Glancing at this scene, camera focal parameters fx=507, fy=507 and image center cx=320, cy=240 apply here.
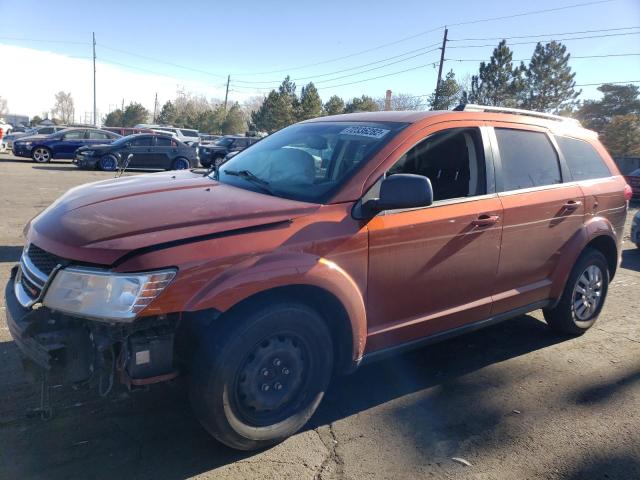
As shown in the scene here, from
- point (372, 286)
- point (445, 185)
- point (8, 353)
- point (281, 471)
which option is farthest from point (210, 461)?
point (445, 185)

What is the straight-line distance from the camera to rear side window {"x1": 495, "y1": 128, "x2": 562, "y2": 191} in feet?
12.7

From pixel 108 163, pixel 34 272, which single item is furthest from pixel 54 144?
pixel 34 272

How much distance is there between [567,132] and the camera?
15.0ft

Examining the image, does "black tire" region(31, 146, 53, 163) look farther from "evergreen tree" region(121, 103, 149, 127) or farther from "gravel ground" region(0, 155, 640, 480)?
"evergreen tree" region(121, 103, 149, 127)

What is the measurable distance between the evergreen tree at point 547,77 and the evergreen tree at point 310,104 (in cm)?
1556

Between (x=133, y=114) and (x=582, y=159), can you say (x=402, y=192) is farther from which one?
(x=133, y=114)

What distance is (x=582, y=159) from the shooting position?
462 centimetres

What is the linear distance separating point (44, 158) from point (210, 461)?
22.0 meters

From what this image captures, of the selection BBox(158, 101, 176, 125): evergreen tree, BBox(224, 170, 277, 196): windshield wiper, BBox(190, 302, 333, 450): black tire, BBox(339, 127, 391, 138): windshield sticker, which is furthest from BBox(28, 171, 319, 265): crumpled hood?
BBox(158, 101, 176, 125): evergreen tree

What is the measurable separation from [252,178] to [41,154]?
2111cm

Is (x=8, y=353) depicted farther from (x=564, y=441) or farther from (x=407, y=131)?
(x=564, y=441)

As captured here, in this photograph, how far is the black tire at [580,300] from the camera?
14.5ft

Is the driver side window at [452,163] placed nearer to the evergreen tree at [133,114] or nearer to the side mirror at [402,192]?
the side mirror at [402,192]

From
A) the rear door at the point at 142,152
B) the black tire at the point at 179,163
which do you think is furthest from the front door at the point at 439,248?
the rear door at the point at 142,152
